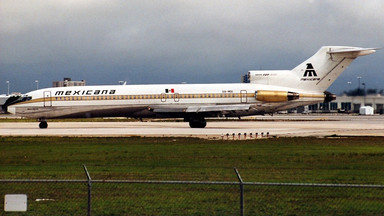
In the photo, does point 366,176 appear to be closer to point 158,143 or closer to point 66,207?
point 66,207

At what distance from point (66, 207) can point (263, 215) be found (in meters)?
4.89

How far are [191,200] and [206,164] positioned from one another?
750cm

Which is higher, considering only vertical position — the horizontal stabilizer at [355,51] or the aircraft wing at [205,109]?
the horizontal stabilizer at [355,51]

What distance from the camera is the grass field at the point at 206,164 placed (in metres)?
15.5

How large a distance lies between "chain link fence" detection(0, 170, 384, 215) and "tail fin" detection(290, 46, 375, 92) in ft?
122

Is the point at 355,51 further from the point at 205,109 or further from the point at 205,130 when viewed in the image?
the point at 205,130

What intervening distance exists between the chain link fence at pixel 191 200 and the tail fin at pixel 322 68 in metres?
37.1

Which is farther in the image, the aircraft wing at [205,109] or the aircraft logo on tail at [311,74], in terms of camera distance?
the aircraft logo on tail at [311,74]

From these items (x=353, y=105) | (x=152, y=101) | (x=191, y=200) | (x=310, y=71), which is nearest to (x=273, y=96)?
(x=310, y=71)

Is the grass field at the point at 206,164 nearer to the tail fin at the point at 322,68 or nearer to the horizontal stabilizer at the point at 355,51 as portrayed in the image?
the horizontal stabilizer at the point at 355,51

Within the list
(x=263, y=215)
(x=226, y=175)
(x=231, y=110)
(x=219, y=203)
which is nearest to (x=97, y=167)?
(x=226, y=175)

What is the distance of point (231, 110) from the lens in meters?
51.3

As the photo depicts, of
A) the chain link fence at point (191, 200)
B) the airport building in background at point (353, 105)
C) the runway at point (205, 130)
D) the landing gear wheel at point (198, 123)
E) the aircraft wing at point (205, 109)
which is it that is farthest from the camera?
the airport building in background at point (353, 105)

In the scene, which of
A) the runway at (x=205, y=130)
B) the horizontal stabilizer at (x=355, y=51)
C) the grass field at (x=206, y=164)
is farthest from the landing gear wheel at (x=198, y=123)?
the grass field at (x=206, y=164)
